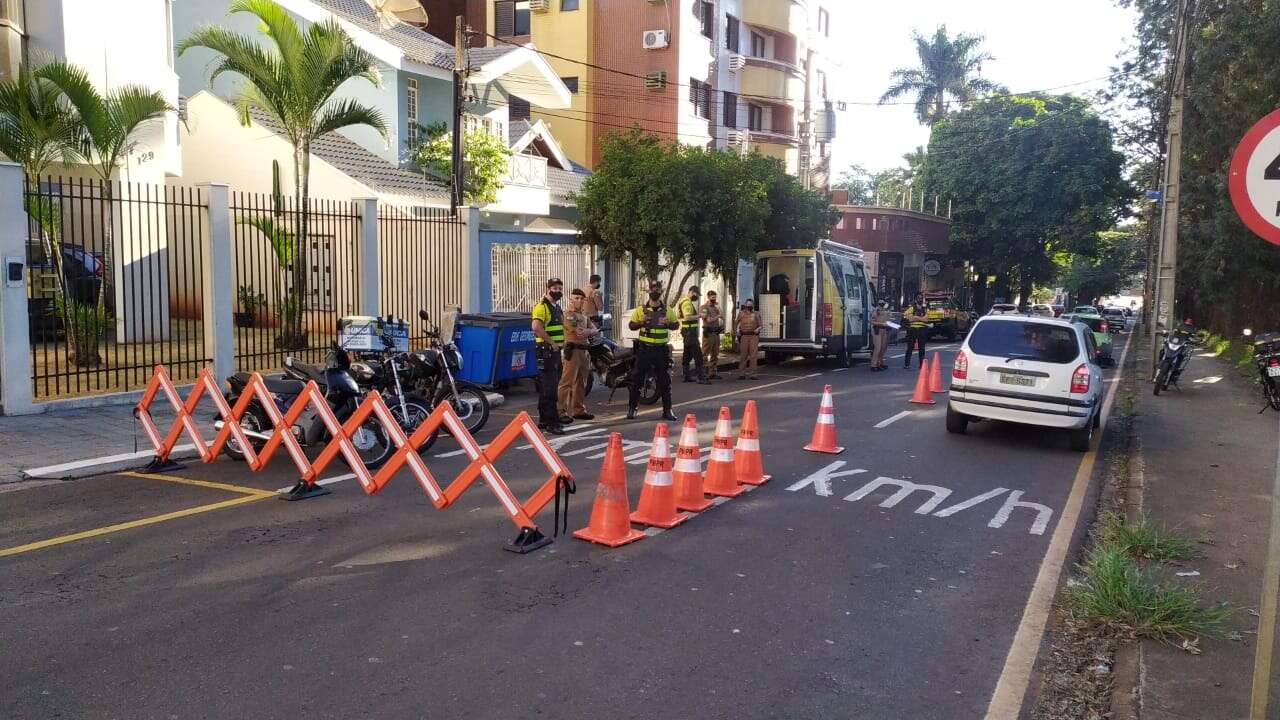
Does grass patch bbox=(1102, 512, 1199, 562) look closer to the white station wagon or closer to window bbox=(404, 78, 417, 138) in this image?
the white station wagon

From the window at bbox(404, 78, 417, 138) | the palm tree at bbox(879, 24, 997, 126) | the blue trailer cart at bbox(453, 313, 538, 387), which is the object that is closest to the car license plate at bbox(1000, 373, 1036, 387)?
the blue trailer cart at bbox(453, 313, 538, 387)

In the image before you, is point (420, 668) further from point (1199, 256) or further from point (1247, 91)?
point (1199, 256)

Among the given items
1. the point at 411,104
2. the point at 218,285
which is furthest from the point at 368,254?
the point at 411,104

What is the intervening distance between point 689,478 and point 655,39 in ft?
94.1

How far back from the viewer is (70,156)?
13961 mm

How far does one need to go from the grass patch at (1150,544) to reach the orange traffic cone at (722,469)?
2907 millimetres

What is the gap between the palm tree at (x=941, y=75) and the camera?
57625 mm

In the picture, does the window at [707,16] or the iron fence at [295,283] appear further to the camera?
the window at [707,16]

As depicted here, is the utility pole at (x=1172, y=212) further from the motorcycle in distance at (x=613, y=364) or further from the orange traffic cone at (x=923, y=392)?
the motorcycle in distance at (x=613, y=364)

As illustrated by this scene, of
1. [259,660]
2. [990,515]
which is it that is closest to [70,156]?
[259,660]

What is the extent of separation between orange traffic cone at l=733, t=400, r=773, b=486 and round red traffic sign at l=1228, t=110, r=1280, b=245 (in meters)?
4.81

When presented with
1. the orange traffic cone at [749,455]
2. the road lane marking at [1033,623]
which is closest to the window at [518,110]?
the orange traffic cone at [749,455]

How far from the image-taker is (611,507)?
6668 millimetres

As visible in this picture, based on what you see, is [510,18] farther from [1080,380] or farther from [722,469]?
[722,469]
